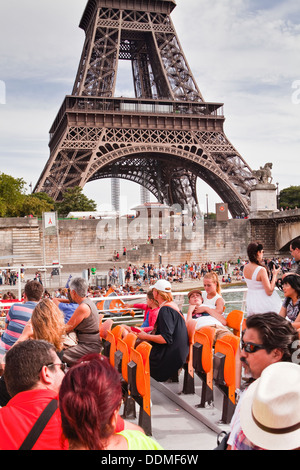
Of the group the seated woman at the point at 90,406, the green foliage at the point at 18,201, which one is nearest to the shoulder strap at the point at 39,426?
the seated woman at the point at 90,406

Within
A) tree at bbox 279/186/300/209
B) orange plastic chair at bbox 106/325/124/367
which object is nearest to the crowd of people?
orange plastic chair at bbox 106/325/124/367

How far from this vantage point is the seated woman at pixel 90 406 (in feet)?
4.53

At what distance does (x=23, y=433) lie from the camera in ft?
5.63

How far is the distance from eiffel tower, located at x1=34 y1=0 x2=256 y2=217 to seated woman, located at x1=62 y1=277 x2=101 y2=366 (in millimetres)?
26928

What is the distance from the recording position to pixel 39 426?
1.74 meters

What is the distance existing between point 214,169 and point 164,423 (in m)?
29.9

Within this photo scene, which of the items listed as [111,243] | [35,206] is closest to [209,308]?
[111,243]

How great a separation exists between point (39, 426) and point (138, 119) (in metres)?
32.6

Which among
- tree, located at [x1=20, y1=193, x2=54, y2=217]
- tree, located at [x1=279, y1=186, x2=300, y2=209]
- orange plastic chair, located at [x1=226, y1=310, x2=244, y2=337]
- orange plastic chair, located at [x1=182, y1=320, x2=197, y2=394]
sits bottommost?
orange plastic chair, located at [x1=182, y1=320, x2=197, y2=394]

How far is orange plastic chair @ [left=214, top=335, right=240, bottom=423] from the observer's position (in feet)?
10.9

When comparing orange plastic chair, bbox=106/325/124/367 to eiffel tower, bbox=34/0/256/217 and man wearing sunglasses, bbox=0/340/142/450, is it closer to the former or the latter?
man wearing sunglasses, bbox=0/340/142/450

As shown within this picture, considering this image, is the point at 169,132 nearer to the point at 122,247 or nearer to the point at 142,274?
the point at 122,247

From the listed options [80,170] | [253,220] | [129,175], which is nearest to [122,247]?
[80,170]

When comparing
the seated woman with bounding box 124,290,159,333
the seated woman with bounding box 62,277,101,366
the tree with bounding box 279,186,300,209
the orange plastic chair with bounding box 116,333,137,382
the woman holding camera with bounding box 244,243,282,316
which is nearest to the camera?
the orange plastic chair with bounding box 116,333,137,382
